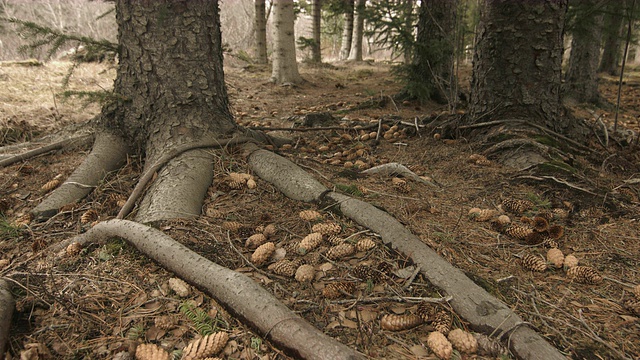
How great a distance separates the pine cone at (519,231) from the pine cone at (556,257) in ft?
0.58

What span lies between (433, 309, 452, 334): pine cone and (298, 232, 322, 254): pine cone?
31.1 inches

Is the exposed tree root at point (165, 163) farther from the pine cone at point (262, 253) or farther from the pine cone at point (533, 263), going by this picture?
the pine cone at point (533, 263)

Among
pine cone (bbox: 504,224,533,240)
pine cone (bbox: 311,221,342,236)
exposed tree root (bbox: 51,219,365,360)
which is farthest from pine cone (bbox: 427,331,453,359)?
pine cone (bbox: 504,224,533,240)

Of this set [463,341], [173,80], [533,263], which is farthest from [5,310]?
[533,263]

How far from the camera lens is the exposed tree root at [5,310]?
1.52 metres

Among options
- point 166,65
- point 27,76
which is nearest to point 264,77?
point 27,76

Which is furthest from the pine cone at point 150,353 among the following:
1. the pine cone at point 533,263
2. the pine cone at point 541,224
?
the pine cone at point 541,224

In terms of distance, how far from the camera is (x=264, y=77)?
34.2 ft

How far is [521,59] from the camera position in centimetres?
370

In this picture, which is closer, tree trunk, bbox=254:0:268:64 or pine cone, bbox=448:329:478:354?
pine cone, bbox=448:329:478:354

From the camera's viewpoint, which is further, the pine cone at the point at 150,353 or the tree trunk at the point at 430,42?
the tree trunk at the point at 430,42

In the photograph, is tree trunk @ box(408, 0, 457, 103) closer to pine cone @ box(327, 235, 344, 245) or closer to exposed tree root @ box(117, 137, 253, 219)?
exposed tree root @ box(117, 137, 253, 219)

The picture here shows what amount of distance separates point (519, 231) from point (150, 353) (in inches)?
83.5

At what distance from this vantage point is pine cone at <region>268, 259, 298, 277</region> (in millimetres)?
2055
